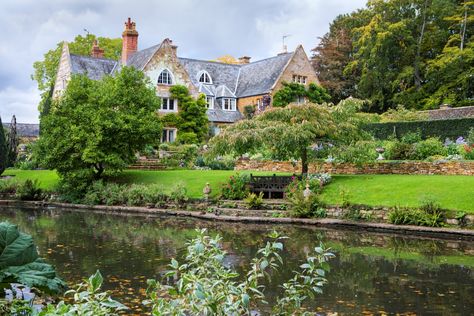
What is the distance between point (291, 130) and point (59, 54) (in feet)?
158

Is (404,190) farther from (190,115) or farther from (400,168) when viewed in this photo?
(190,115)

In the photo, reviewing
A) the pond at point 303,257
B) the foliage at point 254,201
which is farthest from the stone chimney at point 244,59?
the pond at point 303,257

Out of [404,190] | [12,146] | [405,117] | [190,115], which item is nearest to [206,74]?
[190,115]

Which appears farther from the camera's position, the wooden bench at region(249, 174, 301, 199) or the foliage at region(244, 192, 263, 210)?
the wooden bench at region(249, 174, 301, 199)

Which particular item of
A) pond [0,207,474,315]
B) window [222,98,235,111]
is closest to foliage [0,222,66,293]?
pond [0,207,474,315]

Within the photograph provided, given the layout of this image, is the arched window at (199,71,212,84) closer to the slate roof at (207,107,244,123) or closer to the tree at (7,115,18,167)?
the slate roof at (207,107,244,123)

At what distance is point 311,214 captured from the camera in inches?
790

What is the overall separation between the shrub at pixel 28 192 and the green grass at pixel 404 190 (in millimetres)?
15634

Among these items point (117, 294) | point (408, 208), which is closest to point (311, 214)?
point (408, 208)

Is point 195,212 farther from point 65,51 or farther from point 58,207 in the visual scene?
point 65,51

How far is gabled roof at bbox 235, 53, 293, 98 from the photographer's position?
1873 inches

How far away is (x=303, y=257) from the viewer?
1279cm

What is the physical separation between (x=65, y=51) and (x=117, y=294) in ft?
138

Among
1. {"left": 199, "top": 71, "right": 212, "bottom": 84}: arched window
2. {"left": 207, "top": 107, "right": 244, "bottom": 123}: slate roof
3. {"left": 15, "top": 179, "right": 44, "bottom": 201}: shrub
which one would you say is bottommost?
{"left": 15, "top": 179, "right": 44, "bottom": 201}: shrub
